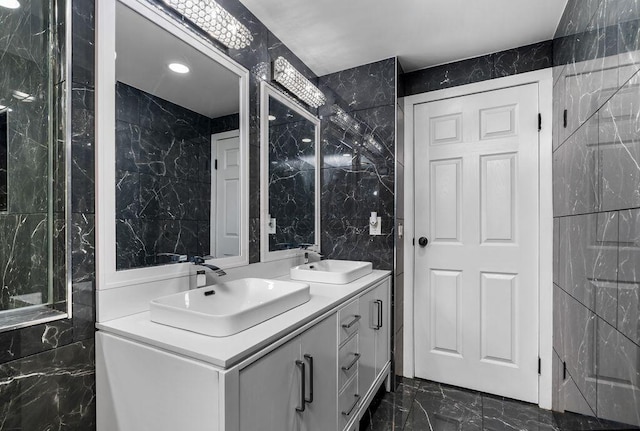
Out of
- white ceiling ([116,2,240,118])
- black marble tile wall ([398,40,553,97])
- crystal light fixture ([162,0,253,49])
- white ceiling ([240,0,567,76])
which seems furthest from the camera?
black marble tile wall ([398,40,553,97])

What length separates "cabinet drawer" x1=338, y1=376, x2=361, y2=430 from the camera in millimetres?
1480

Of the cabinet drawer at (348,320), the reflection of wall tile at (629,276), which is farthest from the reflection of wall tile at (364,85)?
the reflection of wall tile at (629,276)

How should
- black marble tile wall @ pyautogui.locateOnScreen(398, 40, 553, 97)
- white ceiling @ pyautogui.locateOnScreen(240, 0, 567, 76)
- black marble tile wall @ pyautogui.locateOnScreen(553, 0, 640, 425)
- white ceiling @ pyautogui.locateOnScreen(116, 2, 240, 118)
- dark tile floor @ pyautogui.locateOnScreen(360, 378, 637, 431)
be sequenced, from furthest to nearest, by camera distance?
black marble tile wall @ pyautogui.locateOnScreen(398, 40, 553, 97) < dark tile floor @ pyautogui.locateOnScreen(360, 378, 637, 431) < white ceiling @ pyautogui.locateOnScreen(240, 0, 567, 76) < white ceiling @ pyautogui.locateOnScreen(116, 2, 240, 118) < black marble tile wall @ pyautogui.locateOnScreen(553, 0, 640, 425)

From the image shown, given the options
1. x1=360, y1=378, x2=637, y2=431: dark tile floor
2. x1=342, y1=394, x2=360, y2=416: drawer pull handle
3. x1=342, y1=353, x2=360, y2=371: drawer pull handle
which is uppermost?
x1=342, y1=353, x2=360, y2=371: drawer pull handle

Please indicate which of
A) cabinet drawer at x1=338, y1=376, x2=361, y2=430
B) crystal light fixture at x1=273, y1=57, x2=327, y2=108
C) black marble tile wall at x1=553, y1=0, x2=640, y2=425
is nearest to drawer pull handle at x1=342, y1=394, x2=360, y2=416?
cabinet drawer at x1=338, y1=376, x2=361, y2=430

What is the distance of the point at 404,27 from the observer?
76.4 inches

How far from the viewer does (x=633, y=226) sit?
3.16 ft

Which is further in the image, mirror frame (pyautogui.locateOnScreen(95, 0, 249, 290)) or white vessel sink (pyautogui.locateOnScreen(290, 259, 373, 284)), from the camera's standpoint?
white vessel sink (pyautogui.locateOnScreen(290, 259, 373, 284))

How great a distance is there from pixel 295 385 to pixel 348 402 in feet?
1.88

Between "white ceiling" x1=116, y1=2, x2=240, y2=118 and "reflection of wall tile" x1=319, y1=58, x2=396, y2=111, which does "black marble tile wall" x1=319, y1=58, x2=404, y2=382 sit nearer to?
"reflection of wall tile" x1=319, y1=58, x2=396, y2=111

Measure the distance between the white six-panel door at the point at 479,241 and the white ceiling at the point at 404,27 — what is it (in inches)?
13.2

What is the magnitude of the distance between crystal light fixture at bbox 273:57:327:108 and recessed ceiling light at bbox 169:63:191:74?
2.08 feet

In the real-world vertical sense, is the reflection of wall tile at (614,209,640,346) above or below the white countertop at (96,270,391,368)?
above

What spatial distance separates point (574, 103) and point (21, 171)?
230 cm
